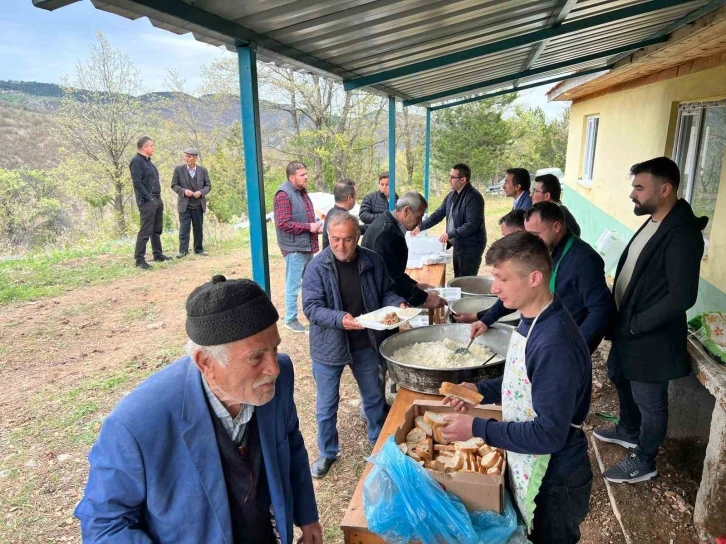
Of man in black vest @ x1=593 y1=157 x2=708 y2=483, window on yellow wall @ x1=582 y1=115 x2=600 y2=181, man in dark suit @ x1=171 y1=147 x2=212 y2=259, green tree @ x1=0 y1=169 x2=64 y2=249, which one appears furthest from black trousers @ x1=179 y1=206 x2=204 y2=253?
green tree @ x1=0 y1=169 x2=64 y2=249

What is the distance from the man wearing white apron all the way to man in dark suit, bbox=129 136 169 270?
8018 millimetres

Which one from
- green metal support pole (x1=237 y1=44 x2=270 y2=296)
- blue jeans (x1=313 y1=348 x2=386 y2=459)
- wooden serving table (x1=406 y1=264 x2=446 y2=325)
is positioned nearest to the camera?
green metal support pole (x1=237 y1=44 x2=270 y2=296)

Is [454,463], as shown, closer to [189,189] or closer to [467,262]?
[467,262]

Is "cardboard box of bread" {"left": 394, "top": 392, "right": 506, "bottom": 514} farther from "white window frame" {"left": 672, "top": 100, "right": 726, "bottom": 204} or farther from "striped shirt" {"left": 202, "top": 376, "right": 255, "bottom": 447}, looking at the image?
"white window frame" {"left": 672, "top": 100, "right": 726, "bottom": 204}

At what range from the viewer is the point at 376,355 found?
3.45 metres

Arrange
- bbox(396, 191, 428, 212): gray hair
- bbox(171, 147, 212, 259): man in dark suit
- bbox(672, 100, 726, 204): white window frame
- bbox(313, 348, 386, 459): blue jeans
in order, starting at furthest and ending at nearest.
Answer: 1. bbox(171, 147, 212, 259): man in dark suit
2. bbox(672, 100, 726, 204): white window frame
3. bbox(396, 191, 428, 212): gray hair
4. bbox(313, 348, 386, 459): blue jeans

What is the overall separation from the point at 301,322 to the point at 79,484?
3.64 metres

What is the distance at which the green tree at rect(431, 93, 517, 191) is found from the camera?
79.3 ft

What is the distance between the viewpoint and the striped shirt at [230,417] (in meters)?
1.43

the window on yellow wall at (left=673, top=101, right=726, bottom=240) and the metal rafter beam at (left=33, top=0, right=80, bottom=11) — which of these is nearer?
the metal rafter beam at (left=33, top=0, right=80, bottom=11)

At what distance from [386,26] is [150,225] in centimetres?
710

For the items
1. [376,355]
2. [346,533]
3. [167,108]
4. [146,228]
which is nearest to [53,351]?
[146,228]

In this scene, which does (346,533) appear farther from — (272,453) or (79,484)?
(79,484)

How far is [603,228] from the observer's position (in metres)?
9.05
